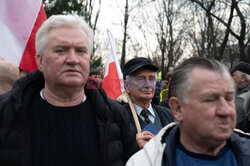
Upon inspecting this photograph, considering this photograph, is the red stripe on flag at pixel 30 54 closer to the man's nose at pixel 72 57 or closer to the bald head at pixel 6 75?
the bald head at pixel 6 75

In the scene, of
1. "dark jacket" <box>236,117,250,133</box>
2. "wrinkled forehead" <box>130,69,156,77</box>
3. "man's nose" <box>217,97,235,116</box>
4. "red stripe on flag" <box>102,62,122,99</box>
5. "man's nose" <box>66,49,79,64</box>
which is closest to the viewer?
"man's nose" <box>217,97,235,116</box>

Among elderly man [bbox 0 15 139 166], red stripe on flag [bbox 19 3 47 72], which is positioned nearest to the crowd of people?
elderly man [bbox 0 15 139 166]

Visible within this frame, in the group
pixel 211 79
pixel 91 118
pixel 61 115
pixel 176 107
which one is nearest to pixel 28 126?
pixel 61 115

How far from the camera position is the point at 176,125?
204 centimetres

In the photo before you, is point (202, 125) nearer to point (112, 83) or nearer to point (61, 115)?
point (61, 115)

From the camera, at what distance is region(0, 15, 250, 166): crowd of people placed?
5.49 ft

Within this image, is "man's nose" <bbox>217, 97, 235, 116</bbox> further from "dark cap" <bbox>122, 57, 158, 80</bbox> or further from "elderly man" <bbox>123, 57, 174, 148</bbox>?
"dark cap" <bbox>122, 57, 158, 80</bbox>

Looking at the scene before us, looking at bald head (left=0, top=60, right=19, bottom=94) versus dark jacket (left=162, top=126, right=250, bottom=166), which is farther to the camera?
bald head (left=0, top=60, right=19, bottom=94)

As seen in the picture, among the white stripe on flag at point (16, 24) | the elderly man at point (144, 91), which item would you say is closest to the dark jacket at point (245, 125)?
the elderly man at point (144, 91)

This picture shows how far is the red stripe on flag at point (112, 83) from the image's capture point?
3730 mm

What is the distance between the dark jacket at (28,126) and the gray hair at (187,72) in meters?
0.50

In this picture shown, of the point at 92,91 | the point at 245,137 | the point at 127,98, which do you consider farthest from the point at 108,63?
the point at 245,137

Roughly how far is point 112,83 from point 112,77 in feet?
0.52

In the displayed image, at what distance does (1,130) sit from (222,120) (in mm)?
1441
